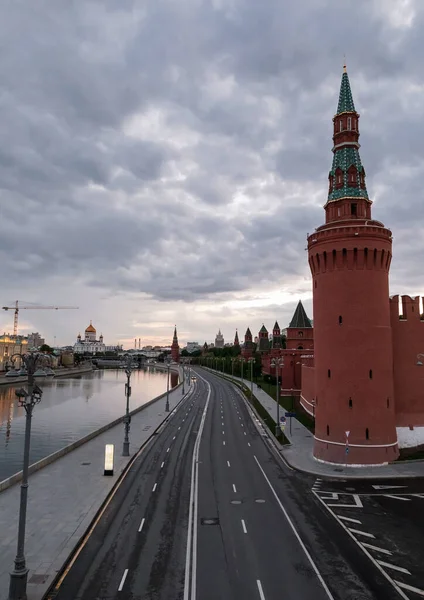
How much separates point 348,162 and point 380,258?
932 centimetres

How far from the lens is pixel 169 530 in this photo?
19844 millimetres

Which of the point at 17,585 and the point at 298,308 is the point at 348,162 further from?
the point at 298,308

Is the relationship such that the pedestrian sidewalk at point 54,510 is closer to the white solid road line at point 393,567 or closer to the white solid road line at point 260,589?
the white solid road line at point 260,589

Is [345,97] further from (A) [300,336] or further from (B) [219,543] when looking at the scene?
(A) [300,336]

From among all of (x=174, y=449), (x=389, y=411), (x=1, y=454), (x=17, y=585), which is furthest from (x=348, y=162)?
(x=1, y=454)

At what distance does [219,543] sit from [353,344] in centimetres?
1960

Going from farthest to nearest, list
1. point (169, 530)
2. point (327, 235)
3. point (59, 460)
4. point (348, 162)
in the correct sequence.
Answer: point (348, 162)
point (327, 235)
point (59, 460)
point (169, 530)

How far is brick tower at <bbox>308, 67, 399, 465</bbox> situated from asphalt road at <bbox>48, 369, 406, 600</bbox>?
5.69 m

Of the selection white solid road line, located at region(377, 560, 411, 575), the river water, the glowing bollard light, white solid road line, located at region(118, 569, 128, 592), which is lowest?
the river water

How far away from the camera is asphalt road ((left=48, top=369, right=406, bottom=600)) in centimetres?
1473

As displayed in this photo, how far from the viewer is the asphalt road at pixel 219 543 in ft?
48.3

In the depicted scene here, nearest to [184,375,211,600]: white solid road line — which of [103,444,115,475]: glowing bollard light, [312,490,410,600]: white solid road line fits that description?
[103,444,115,475]: glowing bollard light

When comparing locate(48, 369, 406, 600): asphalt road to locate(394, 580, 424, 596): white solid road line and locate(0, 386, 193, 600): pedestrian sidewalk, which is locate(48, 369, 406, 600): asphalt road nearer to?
locate(394, 580, 424, 596): white solid road line

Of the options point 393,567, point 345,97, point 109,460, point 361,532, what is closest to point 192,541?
point 361,532
